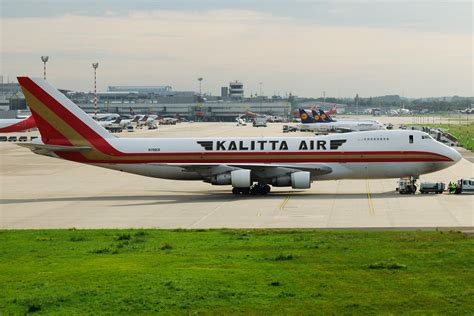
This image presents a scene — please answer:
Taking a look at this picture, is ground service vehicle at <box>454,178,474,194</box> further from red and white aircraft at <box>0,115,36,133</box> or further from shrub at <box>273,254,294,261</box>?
red and white aircraft at <box>0,115,36,133</box>

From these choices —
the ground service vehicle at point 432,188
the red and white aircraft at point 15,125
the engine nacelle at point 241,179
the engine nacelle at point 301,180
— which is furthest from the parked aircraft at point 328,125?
the engine nacelle at point 241,179

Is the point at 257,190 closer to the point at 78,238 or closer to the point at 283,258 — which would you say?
the point at 78,238

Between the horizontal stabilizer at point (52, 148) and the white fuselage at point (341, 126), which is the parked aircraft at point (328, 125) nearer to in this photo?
the white fuselage at point (341, 126)

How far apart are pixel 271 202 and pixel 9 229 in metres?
17.2

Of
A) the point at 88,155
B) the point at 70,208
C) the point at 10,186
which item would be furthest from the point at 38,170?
the point at 70,208

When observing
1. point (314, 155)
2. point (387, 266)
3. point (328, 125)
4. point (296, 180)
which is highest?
point (314, 155)

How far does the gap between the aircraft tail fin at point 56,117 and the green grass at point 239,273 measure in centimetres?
2060

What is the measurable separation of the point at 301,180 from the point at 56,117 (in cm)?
1799

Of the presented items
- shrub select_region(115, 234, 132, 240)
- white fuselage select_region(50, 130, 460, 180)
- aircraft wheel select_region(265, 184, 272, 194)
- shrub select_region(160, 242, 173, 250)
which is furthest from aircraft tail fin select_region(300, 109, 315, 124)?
shrub select_region(160, 242, 173, 250)

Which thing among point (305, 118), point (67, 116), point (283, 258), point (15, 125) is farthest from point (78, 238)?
point (305, 118)

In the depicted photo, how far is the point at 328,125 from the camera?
166 m

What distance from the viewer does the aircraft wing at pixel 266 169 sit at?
54.1 meters

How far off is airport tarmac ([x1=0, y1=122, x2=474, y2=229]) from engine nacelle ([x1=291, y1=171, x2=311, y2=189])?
0.83 metres

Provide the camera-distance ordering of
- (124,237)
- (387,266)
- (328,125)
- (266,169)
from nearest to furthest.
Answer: (387,266) → (124,237) → (266,169) → (328,125)
